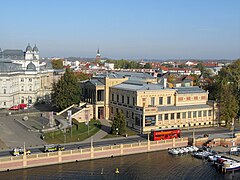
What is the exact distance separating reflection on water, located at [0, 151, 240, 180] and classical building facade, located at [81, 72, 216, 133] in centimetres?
1718

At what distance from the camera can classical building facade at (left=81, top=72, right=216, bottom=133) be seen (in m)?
78.8

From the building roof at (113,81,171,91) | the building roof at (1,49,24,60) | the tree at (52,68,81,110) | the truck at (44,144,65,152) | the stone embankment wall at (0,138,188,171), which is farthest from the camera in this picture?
the building roof at (1,49,24,60)

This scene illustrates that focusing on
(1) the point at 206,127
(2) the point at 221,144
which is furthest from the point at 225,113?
(2) the point at 221,144

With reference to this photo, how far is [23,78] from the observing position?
118 meters

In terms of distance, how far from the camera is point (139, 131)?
77.2 m

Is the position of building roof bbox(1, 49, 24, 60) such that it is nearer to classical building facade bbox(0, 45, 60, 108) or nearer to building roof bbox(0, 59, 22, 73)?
classical building facade bbox(0, 45, 60, 108)

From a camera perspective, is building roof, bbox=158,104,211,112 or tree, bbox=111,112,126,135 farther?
building roof, bbox=158,104,211,112

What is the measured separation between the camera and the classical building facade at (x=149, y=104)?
78.8 meters

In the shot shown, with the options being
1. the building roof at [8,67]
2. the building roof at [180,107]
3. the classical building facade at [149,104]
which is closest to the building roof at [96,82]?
the classical building facade at [149,104]

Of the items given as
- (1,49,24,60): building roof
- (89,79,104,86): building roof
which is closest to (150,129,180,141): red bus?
(89,79,104,86): building roof

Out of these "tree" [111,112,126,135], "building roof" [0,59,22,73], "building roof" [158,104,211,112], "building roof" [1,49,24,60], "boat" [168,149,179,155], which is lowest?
"boat" [168,149,179,155]

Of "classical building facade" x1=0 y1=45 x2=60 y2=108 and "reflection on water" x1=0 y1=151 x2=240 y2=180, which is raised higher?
"classical building facade" x1=0 y1=45 x2=60 y2=108

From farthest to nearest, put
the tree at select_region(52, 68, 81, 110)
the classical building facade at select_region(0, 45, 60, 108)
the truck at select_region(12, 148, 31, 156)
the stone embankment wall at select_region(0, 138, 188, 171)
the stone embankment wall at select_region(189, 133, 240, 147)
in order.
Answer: the classical building facade at select_region(0, 45, 60, 108)
the tree at select_region(52, 68, 81, 110)
the stone embankment wall at select_region(189, 133, 240, 147)
the truck at select_region(12, 148, 31, 156)
the stone embankment wall at select_region(0, 138, 188, 171)

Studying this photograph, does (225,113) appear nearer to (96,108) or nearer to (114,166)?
(96,108)
